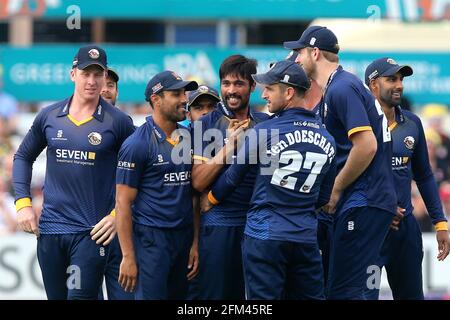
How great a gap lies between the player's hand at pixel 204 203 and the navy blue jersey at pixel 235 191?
0.03 m

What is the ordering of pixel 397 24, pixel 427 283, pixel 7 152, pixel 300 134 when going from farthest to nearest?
pixel 397 24, pixel 7 152, pixel 427 283, pixel 300 134

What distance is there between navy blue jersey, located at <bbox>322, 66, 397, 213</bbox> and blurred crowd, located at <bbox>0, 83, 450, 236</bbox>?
575cm

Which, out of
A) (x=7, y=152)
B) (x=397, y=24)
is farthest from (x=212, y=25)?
(x=7, y=152)

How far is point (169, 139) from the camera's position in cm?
848

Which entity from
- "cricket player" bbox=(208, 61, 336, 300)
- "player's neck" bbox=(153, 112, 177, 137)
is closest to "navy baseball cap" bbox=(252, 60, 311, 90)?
"cricket player" bbox=(208, 61, 336, 300)

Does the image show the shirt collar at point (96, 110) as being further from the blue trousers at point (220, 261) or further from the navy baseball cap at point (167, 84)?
the blue trousers at point (220, 261)

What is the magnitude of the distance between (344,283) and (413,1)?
9101 millimetres

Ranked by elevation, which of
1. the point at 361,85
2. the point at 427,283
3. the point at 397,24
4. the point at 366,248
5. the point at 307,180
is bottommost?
the point at 427,283

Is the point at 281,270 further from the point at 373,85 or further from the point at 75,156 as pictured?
the point at 373,85

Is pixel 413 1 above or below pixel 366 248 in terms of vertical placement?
above

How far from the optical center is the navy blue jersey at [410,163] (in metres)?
9.42

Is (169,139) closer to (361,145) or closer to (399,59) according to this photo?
(361,145)

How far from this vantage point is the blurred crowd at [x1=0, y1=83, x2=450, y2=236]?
1464cm

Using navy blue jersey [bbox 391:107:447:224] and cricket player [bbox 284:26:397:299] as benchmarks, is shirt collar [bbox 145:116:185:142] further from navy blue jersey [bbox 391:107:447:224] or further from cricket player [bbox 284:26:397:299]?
navy blue jersey [bbox 391:107:447:224]
